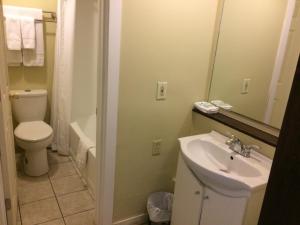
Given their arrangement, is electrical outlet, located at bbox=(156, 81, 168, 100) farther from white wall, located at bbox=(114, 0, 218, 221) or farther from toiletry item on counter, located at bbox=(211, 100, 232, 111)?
toiletry item on counter, located at bbox=(211, 100, 232, 111)

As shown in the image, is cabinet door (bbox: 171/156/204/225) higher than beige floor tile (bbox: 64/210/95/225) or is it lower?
higher

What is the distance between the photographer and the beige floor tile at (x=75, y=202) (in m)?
2.14

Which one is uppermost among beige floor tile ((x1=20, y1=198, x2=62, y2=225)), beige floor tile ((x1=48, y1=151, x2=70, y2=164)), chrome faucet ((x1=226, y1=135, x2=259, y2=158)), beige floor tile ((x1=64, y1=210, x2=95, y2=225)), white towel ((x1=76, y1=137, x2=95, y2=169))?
chrome faucet ((x1=226, y1=135, x2=259, y2=158))

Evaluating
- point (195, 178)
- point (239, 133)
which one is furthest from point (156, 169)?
point (239, 133)

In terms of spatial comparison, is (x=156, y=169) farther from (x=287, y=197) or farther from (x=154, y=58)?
(x=287, y=197)

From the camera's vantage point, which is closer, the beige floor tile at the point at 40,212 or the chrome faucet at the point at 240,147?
the chrome faucet at the point at 240,147

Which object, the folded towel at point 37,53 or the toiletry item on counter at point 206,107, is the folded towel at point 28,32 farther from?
the toiletry item on counter at point 206,107

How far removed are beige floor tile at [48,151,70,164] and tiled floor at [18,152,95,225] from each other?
4.5 inches

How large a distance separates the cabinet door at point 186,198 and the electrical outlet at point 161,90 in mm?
442

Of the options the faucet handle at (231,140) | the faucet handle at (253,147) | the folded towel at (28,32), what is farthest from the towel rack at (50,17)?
the faucet handle at (253,147)

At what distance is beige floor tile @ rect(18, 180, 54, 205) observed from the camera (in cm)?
224

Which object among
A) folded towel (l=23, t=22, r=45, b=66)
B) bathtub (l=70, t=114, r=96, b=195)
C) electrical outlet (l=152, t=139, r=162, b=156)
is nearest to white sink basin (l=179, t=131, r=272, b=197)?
electrical outlet (l=152, t=139, r=162, b=156)

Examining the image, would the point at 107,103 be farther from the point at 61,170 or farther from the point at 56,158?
the point at 56,158

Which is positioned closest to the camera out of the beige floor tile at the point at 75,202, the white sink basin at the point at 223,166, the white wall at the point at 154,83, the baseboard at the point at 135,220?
the white sink basin at the point at 223,166
